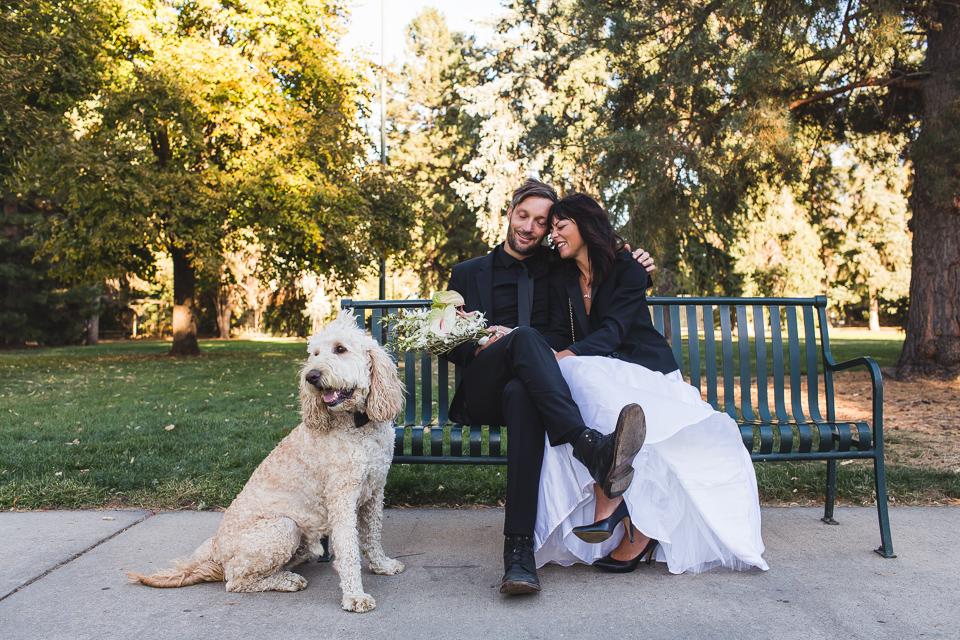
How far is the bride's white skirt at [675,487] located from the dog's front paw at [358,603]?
0.83 m

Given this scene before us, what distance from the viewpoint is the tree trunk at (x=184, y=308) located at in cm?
1838

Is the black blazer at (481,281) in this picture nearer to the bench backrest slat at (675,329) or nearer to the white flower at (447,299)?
the white flower at (447,299)

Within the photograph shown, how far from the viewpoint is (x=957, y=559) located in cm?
333

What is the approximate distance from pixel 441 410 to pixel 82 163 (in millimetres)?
12935

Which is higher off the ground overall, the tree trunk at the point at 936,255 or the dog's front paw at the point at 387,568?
the tree trunk at the point at 936,255

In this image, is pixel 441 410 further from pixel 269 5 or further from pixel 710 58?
pixel 269 5

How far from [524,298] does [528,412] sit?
0.96 meters

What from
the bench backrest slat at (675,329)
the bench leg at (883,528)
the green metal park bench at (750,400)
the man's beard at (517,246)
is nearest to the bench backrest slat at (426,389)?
the green metal park bench at (750,400)

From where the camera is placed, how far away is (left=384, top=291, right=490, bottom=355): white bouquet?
137 inches

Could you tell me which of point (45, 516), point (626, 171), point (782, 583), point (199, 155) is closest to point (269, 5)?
point (199, 155)

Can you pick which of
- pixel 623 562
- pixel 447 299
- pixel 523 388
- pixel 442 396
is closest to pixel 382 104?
pixel 442 396

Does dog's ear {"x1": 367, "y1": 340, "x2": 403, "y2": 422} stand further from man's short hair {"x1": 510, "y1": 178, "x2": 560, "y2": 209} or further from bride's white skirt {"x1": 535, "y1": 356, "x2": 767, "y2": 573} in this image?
man's short hair {"x1": 510, "y1": 178, "x2": 560, "y2": 209}

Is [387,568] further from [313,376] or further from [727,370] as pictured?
[727,370]

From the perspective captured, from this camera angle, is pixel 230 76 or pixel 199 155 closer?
pixel 230 76
